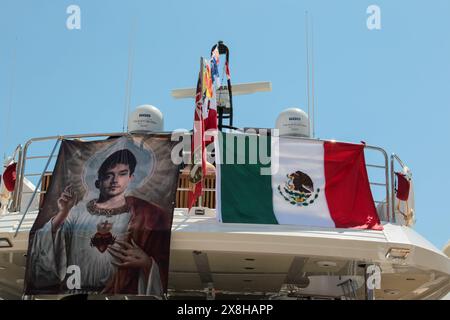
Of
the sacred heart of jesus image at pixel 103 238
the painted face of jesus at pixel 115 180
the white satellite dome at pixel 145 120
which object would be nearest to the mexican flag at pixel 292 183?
the painted face of jesus at pixel 115 180

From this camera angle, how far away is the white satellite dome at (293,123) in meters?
11.3

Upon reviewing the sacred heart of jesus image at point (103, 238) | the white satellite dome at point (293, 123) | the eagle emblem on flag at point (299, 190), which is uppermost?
the white satellite dome at point (293, 123)

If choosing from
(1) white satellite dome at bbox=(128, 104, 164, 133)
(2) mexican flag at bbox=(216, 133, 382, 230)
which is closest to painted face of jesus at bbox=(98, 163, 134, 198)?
(2) mexican flag at bbox=(216, 133, 382, 230)

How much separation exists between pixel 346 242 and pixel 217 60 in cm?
354

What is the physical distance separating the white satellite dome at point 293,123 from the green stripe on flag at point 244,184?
5.17 feet

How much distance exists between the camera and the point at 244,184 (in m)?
9.45

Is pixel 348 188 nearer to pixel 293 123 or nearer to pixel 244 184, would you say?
pixel 244 184

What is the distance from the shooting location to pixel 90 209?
9141 mm

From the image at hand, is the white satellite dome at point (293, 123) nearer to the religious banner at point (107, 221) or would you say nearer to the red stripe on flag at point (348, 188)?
the red stripe on flag at point (348, 188)

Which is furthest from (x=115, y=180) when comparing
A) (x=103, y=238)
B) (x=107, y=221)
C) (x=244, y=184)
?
(x=244, y=184)

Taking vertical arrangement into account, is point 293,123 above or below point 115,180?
above

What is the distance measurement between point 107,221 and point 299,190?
264cm

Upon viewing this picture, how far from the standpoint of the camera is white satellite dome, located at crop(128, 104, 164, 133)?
37.7 ft
